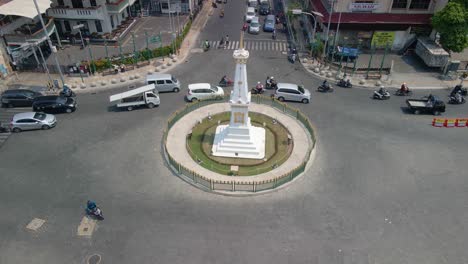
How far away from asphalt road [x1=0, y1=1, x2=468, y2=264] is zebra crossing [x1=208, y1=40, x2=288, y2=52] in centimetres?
2158

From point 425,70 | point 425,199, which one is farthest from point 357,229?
point 425,70

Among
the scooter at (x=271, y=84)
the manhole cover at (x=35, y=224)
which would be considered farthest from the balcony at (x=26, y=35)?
the scooter at (x=271, y=84)

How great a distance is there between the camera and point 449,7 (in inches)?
1807

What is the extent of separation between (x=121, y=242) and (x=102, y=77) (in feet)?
95.3

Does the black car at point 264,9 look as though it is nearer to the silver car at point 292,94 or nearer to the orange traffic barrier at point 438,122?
the silver car at point 292,94

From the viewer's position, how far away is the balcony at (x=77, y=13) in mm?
53000

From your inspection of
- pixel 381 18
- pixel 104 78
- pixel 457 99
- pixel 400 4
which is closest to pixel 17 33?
pixel 104 78

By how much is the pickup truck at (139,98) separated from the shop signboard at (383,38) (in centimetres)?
3584

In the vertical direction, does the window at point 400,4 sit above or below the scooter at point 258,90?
above

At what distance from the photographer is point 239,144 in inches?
1255

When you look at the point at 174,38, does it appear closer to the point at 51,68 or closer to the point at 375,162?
the point at 51,68

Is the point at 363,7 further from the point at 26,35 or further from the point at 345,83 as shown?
the point at 26,35

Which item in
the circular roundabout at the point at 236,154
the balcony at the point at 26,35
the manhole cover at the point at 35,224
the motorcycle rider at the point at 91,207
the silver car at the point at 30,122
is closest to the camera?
the manhole cover at the point at 35,224

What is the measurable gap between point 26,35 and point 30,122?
17946mm
